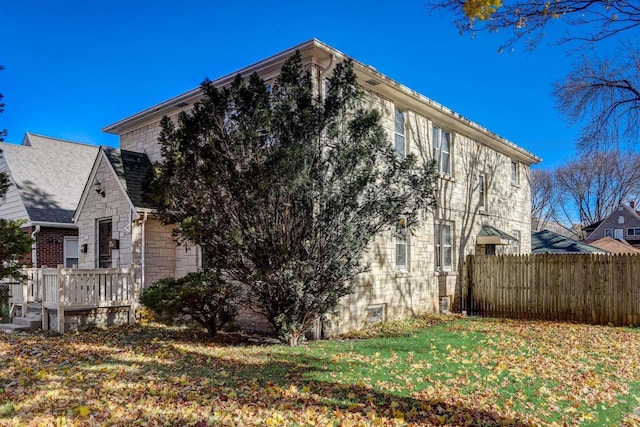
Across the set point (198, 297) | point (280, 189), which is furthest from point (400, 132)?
point (198, 297)

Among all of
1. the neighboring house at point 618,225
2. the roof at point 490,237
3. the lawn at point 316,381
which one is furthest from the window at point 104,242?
the neighboring house at point 618,225

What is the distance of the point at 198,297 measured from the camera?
8.57 meters

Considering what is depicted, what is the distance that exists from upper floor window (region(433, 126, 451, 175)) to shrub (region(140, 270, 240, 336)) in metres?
8.13

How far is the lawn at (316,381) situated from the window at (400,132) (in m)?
5.36

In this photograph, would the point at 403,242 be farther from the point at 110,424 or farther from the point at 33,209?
the point at 33,209

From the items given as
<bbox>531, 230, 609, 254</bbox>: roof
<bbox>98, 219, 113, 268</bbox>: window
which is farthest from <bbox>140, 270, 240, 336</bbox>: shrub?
<bbox>531, 230, 609, 254</bbox>: roof

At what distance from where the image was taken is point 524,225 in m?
19.6

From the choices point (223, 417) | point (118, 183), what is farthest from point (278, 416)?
point (118, 183)

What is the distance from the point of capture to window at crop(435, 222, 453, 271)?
14.0 metres

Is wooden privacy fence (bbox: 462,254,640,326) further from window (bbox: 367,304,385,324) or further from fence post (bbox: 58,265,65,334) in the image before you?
fence post (bbox: 58,265,65,334)

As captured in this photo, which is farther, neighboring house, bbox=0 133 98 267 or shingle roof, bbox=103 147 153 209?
neighboring house, bbox=0 133 98 267

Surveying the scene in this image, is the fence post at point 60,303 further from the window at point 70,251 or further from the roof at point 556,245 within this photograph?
the roof at point 556,245

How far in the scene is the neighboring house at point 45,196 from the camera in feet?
49.4

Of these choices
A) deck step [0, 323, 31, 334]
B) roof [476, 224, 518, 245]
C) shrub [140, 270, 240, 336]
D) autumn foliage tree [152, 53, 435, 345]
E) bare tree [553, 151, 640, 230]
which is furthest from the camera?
bare tree [553, 151, 640, 230]
